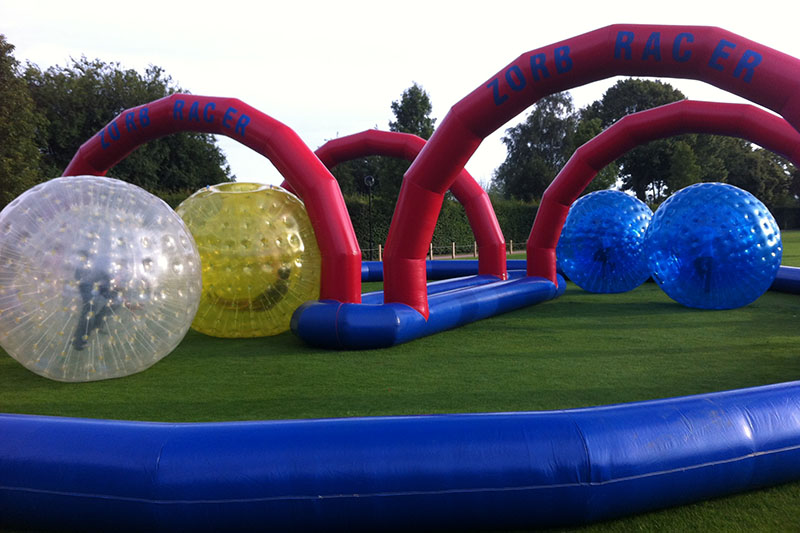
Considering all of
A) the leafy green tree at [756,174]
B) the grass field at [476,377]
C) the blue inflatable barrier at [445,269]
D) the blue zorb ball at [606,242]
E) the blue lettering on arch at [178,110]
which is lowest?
the grass field at [476,377]

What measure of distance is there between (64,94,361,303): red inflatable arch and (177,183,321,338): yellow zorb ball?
0.23m

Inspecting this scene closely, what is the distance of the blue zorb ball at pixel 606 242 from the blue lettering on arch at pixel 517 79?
5.14 m

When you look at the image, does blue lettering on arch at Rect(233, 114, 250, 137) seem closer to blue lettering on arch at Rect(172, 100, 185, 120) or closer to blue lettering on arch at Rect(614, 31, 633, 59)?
blue lettering on arch at Rect(172, 100, 185, 120)

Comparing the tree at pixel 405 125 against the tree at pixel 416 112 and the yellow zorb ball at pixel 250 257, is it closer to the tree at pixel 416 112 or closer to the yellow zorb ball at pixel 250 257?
the tree at pixel 416 112

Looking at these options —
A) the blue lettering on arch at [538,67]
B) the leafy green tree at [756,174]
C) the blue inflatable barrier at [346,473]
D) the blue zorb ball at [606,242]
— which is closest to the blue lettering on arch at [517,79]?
the blue lettering on arch at [538,67]

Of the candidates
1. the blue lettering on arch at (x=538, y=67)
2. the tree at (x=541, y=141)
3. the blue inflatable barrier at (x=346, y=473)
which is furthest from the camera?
the tree at (x=541, y=141)

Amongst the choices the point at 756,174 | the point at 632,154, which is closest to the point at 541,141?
the point at 632,154

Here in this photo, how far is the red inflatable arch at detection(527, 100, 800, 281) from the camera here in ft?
23.3

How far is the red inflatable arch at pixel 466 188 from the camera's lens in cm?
1014

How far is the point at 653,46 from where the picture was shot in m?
4.95

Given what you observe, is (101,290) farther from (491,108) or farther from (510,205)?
(510,205)

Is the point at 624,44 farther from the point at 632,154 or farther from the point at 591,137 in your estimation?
the point at 632,154

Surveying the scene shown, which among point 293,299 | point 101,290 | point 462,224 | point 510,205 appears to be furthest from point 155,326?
point 510,205

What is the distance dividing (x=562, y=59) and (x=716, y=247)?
13.0ft
